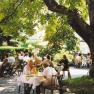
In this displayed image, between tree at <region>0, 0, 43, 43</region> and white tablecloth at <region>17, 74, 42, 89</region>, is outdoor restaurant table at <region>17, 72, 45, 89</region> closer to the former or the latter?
white tablecloth at <region>17, 74, 42, 89</region>

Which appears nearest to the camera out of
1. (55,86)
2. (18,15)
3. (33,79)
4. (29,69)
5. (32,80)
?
(55,86)

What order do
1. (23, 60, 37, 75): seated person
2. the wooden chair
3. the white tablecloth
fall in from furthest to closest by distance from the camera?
(23, 60, 37, 75): seated person
the white tablecloth
the wooden chair

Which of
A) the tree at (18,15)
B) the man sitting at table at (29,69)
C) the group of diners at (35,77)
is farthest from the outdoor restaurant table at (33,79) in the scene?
the tree at (18,15)

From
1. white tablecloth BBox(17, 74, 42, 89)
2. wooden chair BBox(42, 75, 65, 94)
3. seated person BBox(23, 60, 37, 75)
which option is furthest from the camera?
seated person BBox(23, 60, 37, 75)

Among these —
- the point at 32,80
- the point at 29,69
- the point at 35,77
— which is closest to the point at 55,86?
the point at 35,77

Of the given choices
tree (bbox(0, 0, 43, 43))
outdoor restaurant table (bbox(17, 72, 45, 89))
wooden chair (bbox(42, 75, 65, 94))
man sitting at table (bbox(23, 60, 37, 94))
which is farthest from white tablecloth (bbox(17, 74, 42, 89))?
tree (bbox(0, 0, 43, 43))

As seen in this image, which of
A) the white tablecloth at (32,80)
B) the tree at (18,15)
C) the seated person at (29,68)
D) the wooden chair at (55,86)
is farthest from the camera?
the tree at (18,15)

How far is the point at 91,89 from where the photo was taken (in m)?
17.3

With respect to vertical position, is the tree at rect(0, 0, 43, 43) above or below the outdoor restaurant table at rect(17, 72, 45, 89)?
above

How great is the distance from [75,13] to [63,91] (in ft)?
13.4

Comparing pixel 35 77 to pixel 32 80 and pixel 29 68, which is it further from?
pixel 29 68

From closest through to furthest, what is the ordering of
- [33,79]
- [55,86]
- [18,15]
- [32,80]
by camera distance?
[55,86] → [33,79] → [32,80] → [18,15]

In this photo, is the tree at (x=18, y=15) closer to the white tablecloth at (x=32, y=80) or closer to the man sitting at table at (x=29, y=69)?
the man sitting at table at (x=29, y=69)

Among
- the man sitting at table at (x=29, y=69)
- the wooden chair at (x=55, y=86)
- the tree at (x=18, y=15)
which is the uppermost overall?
the tree at (x=18, y=15)
